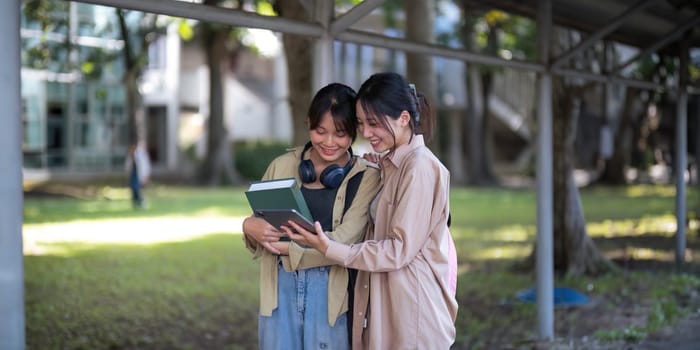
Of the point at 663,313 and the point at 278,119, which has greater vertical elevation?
the point at 278,119

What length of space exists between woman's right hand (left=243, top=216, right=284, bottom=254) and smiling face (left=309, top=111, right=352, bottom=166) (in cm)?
34

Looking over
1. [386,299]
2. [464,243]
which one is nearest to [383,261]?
[386,299]

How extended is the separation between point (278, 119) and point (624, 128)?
18840 millimetres

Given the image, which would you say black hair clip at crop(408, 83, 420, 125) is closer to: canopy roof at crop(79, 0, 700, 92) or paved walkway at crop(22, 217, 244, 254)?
canopy roof at crop(79, 0, 700, 92)

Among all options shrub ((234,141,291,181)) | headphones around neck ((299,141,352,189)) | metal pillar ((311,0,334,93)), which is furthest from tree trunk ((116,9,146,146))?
headphones around neck ((299,141,352,189))

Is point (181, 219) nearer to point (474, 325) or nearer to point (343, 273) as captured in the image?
point (474, 325)

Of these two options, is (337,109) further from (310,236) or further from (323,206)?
(310,236)

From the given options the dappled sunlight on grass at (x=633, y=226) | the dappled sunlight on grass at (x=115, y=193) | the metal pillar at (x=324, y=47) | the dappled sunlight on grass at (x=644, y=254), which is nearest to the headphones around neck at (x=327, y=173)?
the metal pillar at (x=324, y=47)

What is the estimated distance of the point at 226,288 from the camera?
33.0ft

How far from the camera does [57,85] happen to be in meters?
31.3

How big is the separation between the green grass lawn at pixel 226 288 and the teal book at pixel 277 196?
4.43m

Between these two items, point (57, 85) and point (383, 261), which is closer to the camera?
point (383, 261)

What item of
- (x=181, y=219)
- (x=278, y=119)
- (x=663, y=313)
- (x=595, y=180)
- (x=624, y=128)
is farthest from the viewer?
(x=278, y=119)

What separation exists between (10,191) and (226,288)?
718 centimetres
